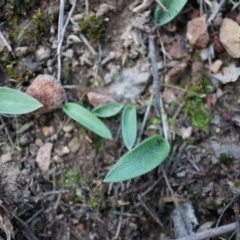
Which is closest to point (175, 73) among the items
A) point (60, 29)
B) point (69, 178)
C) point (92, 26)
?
point (92, 26)

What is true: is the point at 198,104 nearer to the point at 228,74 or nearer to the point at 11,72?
the point at 228,74

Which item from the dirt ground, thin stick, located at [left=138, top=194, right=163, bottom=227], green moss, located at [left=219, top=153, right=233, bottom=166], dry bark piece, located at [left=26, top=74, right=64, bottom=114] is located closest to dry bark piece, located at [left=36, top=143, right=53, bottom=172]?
the dirt ground

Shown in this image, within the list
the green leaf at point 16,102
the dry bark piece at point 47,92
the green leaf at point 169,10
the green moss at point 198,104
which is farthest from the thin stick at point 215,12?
the green leaf at point 16,102

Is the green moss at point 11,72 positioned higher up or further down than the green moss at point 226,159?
higher up

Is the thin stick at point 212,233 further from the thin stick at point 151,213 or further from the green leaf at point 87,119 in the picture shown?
the green leaf at point 87,119

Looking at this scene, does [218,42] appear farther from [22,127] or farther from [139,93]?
[22,127]

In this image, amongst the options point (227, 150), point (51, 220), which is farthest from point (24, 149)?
point (227, 150)

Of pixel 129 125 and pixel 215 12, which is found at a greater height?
pixel 215 12

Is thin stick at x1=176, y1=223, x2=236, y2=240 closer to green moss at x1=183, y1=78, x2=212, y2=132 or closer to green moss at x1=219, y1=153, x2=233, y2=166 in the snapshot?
green moss at x1=219, y1=153, x2=233, y2=166
